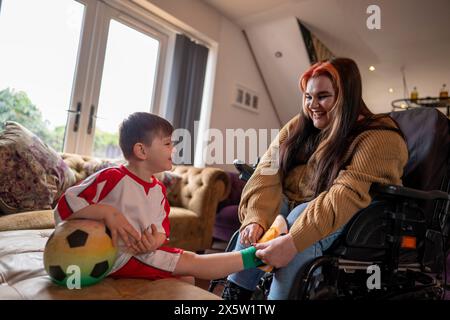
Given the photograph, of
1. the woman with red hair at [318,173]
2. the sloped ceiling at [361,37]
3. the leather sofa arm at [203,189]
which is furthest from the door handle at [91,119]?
the woman with red hair at [318,173]

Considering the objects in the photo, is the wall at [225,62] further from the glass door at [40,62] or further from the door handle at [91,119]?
the door handle at [91,119]

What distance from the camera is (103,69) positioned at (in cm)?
280

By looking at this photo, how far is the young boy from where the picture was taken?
2.47 feet

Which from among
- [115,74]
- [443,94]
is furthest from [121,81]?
[443,94]

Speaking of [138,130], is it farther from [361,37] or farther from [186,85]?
[361,37]

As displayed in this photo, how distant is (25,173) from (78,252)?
3.48 feet

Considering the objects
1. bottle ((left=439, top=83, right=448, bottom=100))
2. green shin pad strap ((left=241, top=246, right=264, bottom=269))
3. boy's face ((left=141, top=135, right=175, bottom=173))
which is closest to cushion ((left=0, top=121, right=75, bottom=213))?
boy's face ((left=141, top=135, right=175, bottom=173))

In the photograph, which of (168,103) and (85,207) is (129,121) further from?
(168,103)

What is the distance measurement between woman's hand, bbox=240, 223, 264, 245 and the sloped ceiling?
9.79 ft

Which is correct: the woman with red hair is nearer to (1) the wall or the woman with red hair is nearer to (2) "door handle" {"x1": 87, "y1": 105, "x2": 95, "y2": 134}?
(2) "door handle" {"x1": 87, "y1": 105, "x2": 95, "y2": 134}

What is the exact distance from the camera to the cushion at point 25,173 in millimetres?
1441

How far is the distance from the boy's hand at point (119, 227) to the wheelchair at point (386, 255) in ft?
1.30

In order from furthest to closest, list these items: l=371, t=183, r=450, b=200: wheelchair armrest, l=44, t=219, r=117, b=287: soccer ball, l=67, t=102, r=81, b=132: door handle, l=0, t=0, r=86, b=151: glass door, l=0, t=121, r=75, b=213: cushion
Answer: l=67, t=102, r=81, b=132: door handle < l=0, t=0, r=86, b=151: glass door < l=0, t=121, r=75, b=213: cushion < l=371, t=183, r=450, b=200: wheelchair armrest < l=44, t=219, r=117, b=287: soccer ball

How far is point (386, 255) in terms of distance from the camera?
866 millimetres
